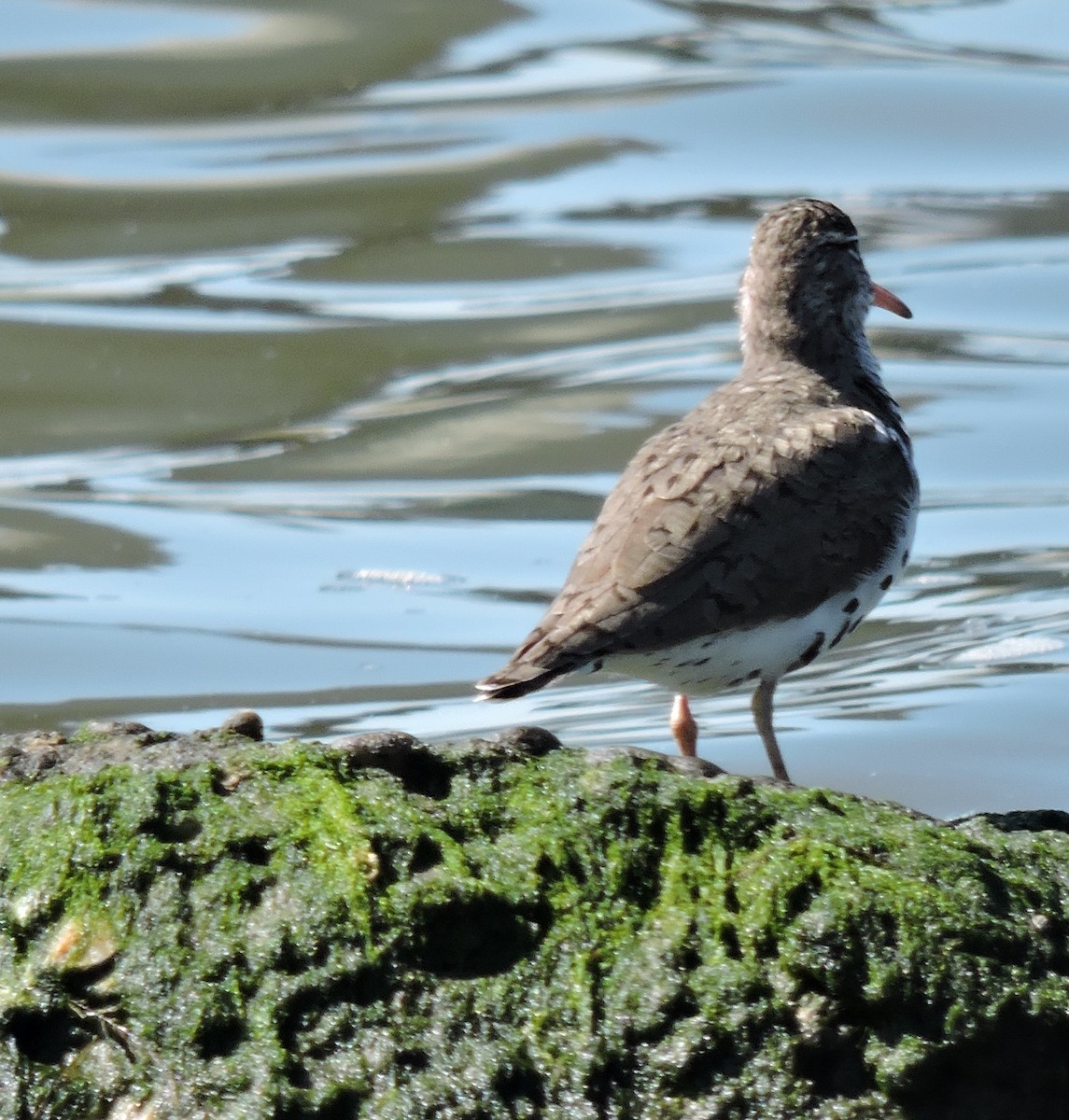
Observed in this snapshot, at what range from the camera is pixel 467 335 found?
49.5 feet

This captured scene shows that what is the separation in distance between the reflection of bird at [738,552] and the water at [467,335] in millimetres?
1538

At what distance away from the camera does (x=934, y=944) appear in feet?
15.2

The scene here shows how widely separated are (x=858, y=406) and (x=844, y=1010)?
374 centimetres

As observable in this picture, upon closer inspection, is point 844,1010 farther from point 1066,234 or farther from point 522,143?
point 522,143

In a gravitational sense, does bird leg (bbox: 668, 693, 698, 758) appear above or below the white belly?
below

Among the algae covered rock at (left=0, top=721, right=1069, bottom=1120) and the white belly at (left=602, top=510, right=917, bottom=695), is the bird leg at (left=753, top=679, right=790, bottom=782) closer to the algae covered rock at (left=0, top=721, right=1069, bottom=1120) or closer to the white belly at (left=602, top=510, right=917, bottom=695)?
the white belly at (left=602, top=510, right=917, bottom=695)

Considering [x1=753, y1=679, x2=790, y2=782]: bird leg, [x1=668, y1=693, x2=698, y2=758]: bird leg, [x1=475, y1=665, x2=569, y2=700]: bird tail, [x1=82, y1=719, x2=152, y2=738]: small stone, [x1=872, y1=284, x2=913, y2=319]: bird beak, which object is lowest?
[x1=668, y1=693, x2=698, y2=758]: bird leg

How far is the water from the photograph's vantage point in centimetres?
987

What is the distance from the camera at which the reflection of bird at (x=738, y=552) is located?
21.8 ft

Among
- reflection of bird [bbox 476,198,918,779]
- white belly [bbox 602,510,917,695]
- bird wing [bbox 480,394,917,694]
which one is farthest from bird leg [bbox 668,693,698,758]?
bird wing [bbox 480,394,917,694]

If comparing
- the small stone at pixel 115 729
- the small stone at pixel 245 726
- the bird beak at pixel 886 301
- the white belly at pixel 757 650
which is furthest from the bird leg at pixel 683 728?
the small stone at pixel 115 729

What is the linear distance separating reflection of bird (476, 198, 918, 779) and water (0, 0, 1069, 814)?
154 centimetres

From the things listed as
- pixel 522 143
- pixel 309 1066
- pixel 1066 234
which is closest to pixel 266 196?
pixel 522 143

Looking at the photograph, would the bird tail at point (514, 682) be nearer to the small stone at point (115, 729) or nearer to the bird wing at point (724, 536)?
the bird wing at point (724, 536)
